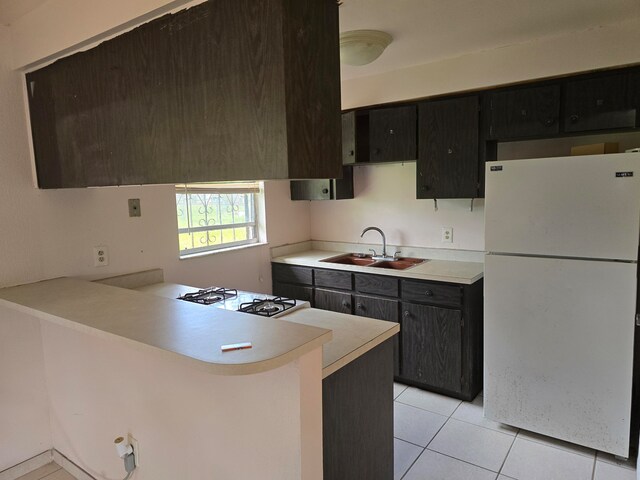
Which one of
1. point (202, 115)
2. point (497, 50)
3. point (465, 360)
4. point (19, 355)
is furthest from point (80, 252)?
point (497, 50)

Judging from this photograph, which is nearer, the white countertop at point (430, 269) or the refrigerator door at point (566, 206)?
Answer: the refrigerator door at point (566, 206)

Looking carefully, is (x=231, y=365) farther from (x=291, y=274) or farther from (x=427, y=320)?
(x=291, y=274)

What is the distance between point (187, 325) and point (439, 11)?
1848 mm

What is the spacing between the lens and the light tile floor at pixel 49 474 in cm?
219

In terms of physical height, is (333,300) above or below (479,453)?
above

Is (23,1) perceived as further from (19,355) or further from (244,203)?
(244,203)

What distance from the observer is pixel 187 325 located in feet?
4.73

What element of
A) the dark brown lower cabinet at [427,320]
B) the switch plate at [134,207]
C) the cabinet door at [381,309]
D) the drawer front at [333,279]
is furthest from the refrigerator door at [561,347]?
the switch plate at [134,207]

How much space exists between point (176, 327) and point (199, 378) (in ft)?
0.89

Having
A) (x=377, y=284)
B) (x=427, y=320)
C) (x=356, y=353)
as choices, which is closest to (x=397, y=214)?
(x=377, y=284)

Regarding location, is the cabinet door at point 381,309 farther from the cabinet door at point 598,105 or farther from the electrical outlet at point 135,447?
the electrical outlet at point 135,447

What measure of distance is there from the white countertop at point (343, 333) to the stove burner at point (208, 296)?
45cm

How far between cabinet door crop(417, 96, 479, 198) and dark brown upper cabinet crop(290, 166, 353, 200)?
0.76 meters

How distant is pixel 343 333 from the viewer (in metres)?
1.73
